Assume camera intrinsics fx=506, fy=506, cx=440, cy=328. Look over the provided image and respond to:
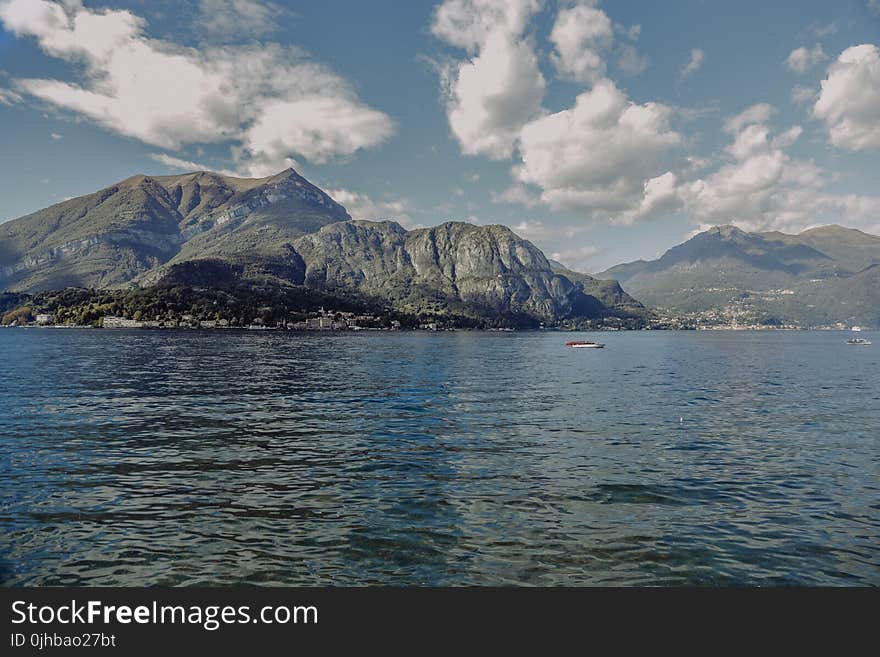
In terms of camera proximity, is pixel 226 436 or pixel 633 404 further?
pixel 633 404

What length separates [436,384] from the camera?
2635 inches

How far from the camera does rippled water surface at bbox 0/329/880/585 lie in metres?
15.6

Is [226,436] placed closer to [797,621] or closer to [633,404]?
[797,621]

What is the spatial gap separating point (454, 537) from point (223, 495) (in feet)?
35.2

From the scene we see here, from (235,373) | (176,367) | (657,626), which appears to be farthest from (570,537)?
(176,367)

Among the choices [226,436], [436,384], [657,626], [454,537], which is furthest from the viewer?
[436,384]

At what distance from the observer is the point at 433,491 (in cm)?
2309

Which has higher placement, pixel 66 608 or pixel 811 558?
pixel 66 608

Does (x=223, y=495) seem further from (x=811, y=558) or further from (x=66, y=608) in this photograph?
(x=811, y=558)

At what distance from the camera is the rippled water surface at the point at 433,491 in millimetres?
15578

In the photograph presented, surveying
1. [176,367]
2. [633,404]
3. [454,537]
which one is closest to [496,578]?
[454,537]

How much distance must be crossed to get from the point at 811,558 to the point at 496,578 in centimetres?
1057

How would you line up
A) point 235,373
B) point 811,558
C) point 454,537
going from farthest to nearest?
point 235,373 < point 454,537 < point 811,558

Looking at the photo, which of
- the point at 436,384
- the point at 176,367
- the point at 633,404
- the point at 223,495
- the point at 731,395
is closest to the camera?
the point at 223,495
